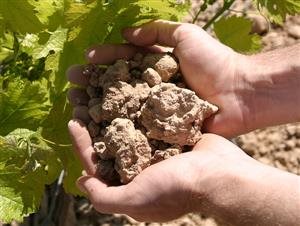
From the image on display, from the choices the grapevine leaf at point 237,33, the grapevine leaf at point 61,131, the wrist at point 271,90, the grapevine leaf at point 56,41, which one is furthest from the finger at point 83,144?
the grapevine leaf at point 237,33

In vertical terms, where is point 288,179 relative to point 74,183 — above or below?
above

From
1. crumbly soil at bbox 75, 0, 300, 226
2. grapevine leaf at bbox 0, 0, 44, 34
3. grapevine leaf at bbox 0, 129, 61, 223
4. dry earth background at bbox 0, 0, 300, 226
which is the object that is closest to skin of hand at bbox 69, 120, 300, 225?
grapevine leaf at bbox 0, 129, 61, 223

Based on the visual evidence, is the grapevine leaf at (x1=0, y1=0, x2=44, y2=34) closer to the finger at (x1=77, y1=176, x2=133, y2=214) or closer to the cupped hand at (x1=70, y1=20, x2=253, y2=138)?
the cupped hand at (x1=70, y1=20, x2=253, y2=138)

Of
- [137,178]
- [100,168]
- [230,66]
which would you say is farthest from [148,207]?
[230,66]

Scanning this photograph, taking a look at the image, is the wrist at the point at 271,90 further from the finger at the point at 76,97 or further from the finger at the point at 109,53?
the finger at the point at 76,97

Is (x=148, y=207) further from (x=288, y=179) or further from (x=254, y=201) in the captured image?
(x=288, y=179)
